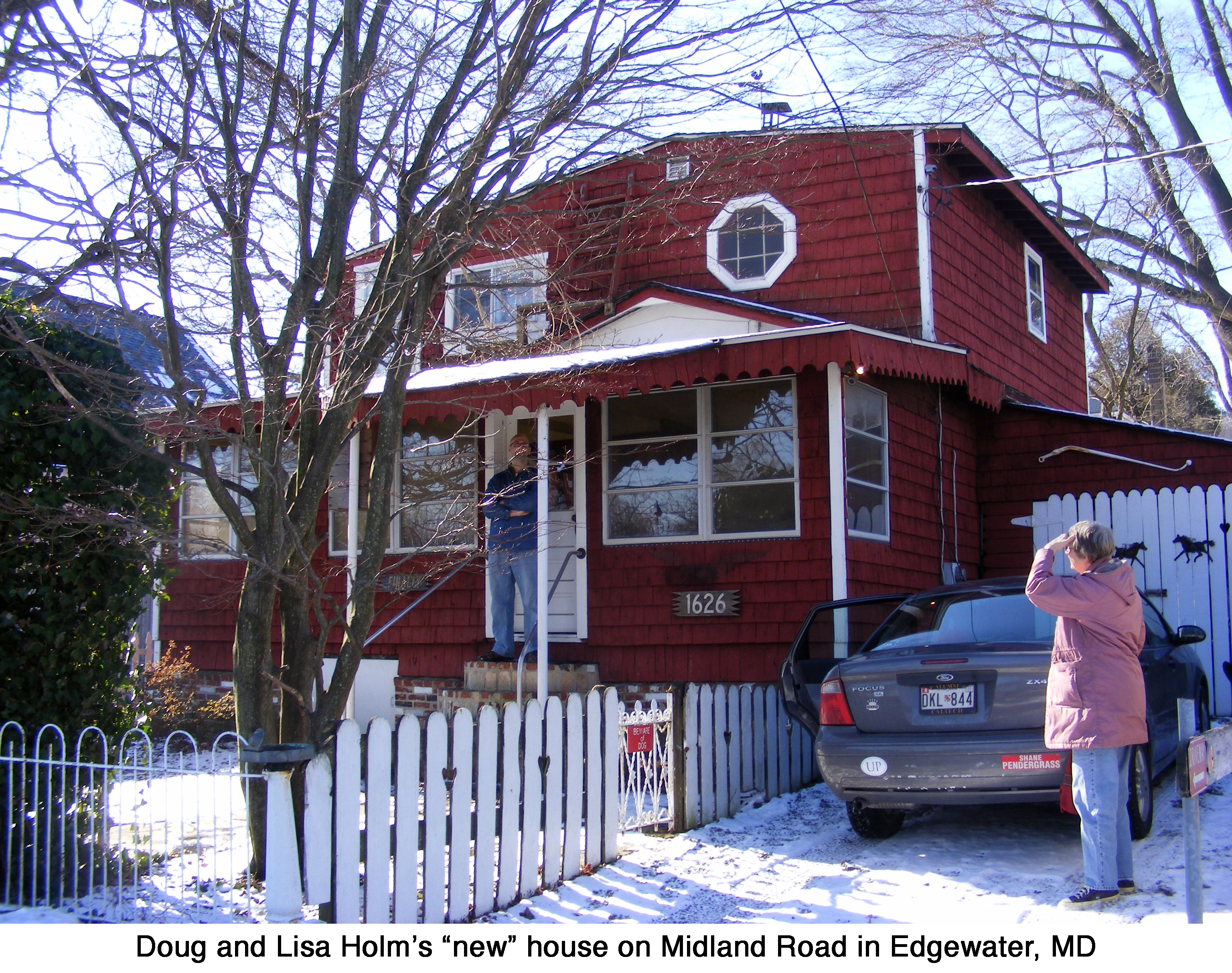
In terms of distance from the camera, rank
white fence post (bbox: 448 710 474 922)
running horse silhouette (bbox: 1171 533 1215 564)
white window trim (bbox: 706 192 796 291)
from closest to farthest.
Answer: white fence post (bbox: 448 710 474 922) → running horse silhouette (bbox: 1171 533 1215 564) → white window trim (bbox: 706 192 796 291)

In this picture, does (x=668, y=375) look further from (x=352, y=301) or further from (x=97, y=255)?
(x=97, y=255)

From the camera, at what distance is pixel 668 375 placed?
920cm

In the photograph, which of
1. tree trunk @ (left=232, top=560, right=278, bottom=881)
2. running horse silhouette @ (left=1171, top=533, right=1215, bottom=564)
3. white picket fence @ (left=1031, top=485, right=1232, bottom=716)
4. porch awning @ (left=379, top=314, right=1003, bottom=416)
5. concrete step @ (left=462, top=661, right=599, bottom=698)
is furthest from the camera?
running horse silhouette @ (left=1171, top=533, right=1215, bottom=564)

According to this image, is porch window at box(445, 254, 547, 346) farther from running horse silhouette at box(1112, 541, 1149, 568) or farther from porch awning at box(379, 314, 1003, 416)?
running horse silhouette at box(1112, 541, 1149, 568)

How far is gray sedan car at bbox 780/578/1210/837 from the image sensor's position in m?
5.55

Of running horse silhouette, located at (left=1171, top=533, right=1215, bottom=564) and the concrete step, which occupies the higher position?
running horse silhouette, located at (left=1171, top=533, right=1215, bottom=564)

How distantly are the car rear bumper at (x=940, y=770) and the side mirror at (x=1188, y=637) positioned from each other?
6.53 feet

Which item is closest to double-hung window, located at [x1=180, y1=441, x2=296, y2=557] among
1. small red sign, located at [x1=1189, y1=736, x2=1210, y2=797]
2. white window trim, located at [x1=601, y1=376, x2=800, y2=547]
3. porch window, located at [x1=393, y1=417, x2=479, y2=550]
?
porch window, located at [x1=393, y1=417, x2=479, y2=550]

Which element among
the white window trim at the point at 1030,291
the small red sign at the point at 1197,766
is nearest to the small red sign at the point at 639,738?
the small red sign at the point at 1197,766

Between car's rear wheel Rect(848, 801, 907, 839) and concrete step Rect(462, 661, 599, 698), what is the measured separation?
13.8 ft

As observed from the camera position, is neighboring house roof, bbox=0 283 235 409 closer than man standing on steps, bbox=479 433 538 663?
Yes

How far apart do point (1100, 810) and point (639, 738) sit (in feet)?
9.45

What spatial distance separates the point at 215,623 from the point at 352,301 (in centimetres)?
725

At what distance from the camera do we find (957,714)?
226 inches
